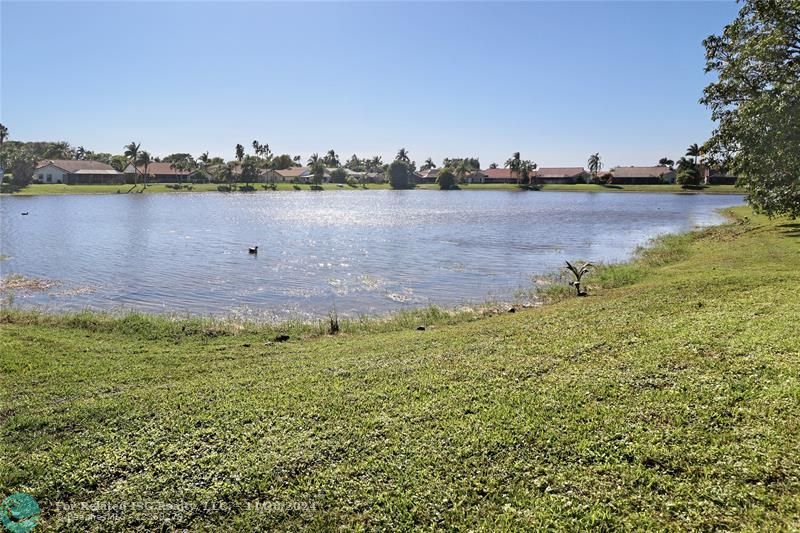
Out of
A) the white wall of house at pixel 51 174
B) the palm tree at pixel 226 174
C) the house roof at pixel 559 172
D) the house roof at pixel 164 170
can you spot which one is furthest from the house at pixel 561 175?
the white wall of house at pixel 51 174

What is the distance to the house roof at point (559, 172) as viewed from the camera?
539 ft

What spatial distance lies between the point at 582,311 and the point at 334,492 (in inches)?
406

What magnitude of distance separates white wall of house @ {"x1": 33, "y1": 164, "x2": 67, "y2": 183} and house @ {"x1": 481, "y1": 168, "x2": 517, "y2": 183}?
433ft

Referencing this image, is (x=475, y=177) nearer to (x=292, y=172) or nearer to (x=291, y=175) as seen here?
(x=292, y=172)

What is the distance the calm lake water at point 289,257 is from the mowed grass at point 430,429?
27.5ft

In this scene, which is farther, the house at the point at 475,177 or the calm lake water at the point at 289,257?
the house at the point at 475,177

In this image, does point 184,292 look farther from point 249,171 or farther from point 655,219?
point 249,171

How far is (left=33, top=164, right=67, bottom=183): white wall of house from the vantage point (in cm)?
11904

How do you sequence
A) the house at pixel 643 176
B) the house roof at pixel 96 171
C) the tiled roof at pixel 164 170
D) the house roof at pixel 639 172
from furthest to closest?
the house roof at pixel 639 172 < the house at pixel 643 176 < the tiled roof at pixel 164 170 < the house roof at pixel 96 171

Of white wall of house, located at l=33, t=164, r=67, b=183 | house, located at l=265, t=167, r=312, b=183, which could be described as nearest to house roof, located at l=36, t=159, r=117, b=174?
white wall of house, located at l=33, t=164, r=67, b=183

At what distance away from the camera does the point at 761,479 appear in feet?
17.7

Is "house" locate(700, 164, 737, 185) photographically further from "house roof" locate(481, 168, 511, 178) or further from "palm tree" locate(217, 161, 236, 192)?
"palm tree" locate(217, 161, 236, 192)

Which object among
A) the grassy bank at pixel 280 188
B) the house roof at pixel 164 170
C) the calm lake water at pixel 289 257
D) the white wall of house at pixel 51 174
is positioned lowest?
the calm lake water at pixel 289 257

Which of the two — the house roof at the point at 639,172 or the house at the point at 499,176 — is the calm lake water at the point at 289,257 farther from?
the house at the point at 499,176
